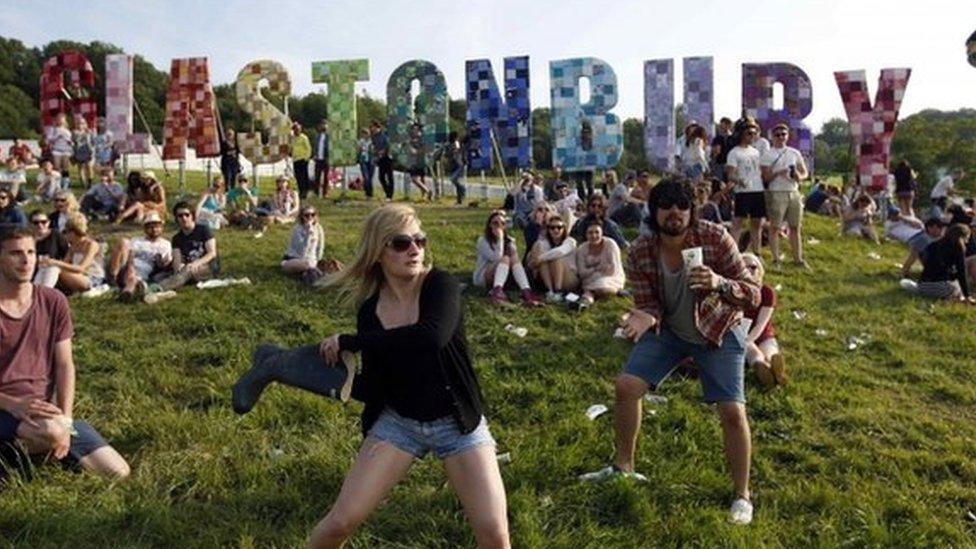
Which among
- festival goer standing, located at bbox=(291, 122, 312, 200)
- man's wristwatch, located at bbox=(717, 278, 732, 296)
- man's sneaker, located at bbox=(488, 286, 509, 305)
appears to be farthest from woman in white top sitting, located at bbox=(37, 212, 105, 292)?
festival goer standing, located at bbox=(291, 122, 312, 200)

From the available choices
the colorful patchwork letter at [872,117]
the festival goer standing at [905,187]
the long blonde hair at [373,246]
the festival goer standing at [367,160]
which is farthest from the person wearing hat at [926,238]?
the festival goer standing at [367,160]

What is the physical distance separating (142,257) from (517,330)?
4491mm

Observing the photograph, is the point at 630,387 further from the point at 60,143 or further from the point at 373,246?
the point at 60,143

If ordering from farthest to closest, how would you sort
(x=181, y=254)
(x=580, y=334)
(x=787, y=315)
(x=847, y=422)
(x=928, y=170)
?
1. (x=928, y=170)
2. (x=181, y=254)
3. (x=787, y=315)
4. (x=580, y=334)
5. (x=847, y=422)

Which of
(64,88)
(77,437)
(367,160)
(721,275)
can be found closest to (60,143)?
(64,88)

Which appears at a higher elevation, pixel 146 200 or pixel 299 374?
pixel 146 200

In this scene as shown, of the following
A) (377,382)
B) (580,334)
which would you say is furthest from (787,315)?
(377,382)

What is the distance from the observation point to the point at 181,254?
29.9 feet

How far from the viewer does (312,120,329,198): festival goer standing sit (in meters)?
16.9

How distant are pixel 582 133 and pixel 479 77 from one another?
2.35m

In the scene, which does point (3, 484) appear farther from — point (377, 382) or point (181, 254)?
point (181, 254)

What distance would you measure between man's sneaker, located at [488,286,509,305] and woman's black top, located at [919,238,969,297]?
5354mm

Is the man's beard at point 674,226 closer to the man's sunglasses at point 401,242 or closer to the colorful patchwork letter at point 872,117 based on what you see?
the man's sunglasses at point 401,242

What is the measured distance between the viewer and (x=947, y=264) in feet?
31.8
